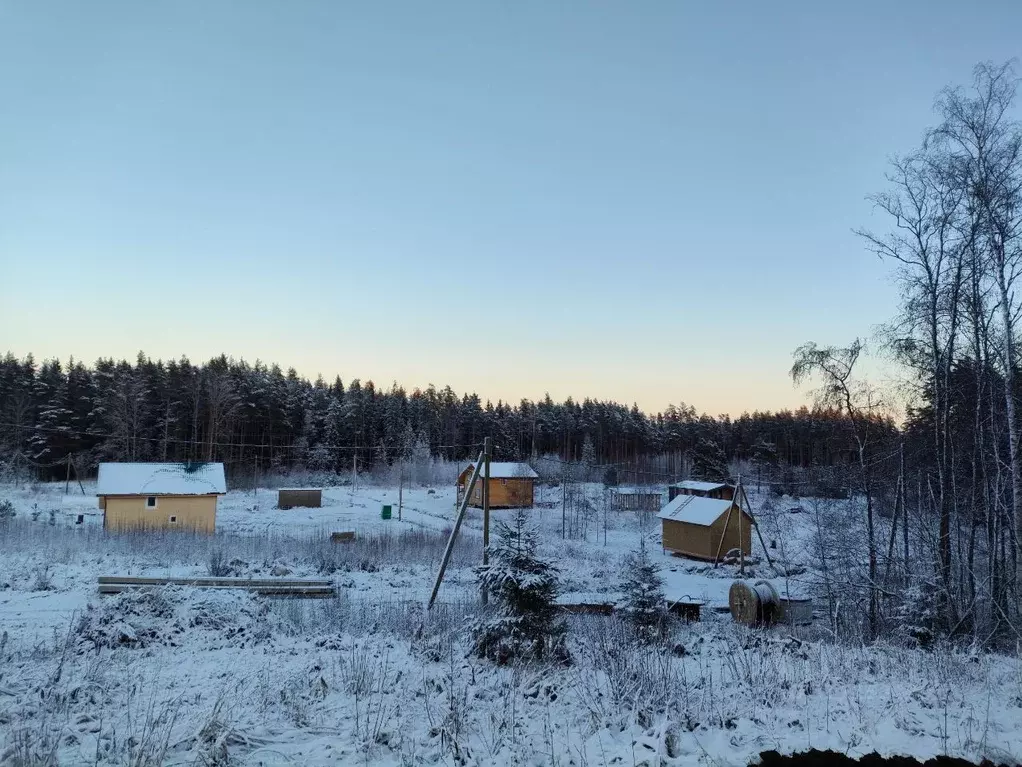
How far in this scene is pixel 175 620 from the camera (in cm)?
941

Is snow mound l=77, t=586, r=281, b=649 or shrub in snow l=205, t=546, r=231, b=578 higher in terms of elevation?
snow mound l=77, t=586, r=281, b=649

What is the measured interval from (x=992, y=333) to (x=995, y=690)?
8338mm

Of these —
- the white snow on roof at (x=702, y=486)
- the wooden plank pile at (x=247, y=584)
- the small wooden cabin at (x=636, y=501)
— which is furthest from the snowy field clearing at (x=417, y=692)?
the small wooden cabin at (x=636, y=501)

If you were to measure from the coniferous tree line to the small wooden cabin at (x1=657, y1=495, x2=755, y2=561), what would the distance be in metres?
8.10

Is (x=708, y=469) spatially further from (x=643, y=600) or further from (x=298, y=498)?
(x=643, y=600)

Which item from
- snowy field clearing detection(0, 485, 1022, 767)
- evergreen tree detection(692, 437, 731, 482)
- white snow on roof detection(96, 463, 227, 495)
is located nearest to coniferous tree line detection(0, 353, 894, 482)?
evergreen tree detection(692, 437, 731, 482)

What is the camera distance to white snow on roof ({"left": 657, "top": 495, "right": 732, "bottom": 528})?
25641mm

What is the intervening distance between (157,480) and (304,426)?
37825 mm

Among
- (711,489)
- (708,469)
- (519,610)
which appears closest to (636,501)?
(711,489)

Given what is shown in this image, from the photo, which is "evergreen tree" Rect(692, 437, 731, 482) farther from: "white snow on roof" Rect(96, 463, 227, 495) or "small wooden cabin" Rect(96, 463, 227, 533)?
"small wooden cabin" Rect(96, 463, 227, 533)

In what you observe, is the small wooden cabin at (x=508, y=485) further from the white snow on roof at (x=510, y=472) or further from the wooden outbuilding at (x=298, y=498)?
the wooden outbuilding at (x=298, y=498)

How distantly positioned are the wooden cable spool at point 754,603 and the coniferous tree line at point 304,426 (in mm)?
19111

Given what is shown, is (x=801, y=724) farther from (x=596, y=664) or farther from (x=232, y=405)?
(x=232, y=405)

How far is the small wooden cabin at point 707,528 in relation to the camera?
83.5 feet
